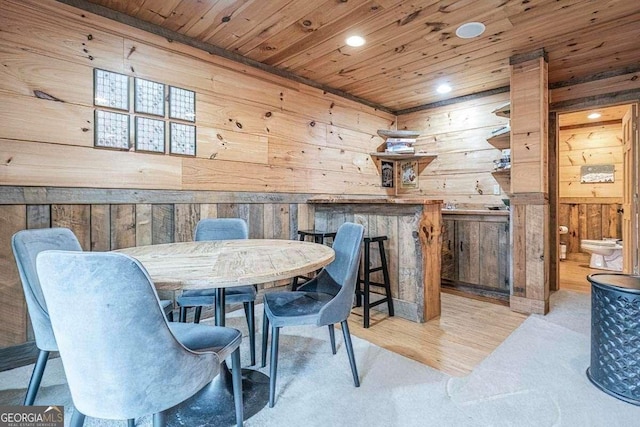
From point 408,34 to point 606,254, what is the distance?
445cm

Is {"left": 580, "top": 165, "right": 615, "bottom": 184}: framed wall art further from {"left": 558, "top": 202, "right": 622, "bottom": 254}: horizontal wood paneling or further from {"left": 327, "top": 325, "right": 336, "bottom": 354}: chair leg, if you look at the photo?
{"left": 327, "top": 325, "right": 336, "bottom": 354}: chair leg

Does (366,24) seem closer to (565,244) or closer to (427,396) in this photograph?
(427,396)

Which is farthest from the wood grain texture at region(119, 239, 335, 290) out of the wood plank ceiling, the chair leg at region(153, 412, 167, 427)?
the wood plank ceiling

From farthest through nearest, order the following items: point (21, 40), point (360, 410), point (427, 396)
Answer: point (21, 40) → point (427, 396) → point (360, 410)

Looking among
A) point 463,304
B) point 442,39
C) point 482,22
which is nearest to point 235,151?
point 442,39

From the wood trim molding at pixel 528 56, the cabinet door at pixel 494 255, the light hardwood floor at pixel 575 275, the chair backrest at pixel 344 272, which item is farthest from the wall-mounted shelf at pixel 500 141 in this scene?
the chair backrest at pixel 344 272

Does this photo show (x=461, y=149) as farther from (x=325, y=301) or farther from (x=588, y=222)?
(x=325, y=301)

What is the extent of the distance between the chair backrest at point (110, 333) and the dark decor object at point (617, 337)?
6.78 feet

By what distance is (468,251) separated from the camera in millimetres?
3732

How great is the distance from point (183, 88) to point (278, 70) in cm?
107

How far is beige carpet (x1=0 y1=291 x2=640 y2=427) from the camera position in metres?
1.55

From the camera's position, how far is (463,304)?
3.31 m

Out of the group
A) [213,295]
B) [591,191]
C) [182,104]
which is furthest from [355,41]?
[591,191]

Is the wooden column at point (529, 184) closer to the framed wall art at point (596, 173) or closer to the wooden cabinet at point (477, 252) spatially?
the wooden cabinet at point (477, 252)
